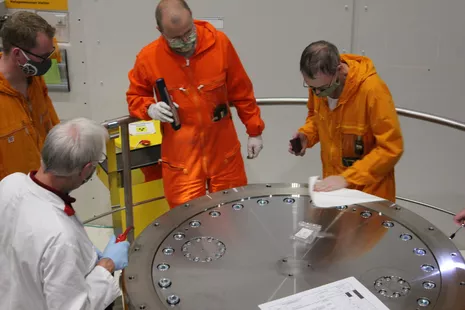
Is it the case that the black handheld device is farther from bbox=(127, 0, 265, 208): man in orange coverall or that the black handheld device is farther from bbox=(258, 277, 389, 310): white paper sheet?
bbox=(258, 277, 389, 310): white paper sheet

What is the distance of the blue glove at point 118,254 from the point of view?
1873mm

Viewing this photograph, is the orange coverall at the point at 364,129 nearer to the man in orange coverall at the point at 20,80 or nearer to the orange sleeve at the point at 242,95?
the orange sleeve at the point at 242,95

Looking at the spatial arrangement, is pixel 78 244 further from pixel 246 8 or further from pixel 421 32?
pixel 421 32

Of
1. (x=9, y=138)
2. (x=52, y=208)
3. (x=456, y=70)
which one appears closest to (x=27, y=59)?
(x=9, y=138)

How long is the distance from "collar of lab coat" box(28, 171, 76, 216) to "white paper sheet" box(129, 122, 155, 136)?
5.11 ft

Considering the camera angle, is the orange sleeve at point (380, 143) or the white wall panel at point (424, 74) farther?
the white wall panel at point (424, 74)

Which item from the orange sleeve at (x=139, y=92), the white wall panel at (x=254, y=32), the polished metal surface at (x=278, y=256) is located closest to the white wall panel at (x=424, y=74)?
the white wall panel at (x=254, y=32)

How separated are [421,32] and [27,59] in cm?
257

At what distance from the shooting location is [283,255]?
→ 6.24 ft

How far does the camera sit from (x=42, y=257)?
5.11 ft

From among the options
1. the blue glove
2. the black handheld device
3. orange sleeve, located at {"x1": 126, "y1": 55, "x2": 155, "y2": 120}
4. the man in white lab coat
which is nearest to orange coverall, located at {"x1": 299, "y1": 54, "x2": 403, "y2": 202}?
the black handheld device

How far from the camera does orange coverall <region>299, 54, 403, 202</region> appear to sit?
7.52 feet

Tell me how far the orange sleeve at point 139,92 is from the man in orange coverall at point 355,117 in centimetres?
82

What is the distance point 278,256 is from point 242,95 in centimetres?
112
